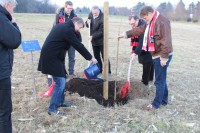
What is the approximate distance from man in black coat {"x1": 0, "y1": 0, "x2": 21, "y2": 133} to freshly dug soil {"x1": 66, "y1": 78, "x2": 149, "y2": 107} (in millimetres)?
2501

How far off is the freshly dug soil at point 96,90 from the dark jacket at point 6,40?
2.72m

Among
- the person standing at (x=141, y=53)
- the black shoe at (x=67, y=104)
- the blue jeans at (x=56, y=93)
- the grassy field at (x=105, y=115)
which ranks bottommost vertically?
the grassy field at (x=105, y=115)

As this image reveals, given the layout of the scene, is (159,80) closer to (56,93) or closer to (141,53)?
(141,53)

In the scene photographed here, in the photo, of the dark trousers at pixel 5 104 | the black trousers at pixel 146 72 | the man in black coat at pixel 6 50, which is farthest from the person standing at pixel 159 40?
the dark trousers at pixel 5 104

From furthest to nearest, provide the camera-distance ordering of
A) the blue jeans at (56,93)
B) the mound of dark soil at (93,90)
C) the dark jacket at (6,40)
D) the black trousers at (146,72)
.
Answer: the black trousers at (146,72) < the mound of dark soil at (93,90) < the blue jeans at (56,93) < the dark jacket at (6,40)

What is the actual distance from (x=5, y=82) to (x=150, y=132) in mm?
2473

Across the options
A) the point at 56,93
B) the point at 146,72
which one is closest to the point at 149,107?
the point at 146,72

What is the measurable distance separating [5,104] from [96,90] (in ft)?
10.3

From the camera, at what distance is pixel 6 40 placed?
3.65 m

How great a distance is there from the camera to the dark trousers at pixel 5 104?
155 inches

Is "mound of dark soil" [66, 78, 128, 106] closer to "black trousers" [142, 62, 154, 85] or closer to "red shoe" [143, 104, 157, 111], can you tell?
"red shoe" [143, 104, 157, 111]

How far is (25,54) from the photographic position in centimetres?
1205

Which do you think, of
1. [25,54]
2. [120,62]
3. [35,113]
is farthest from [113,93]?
[25,54]

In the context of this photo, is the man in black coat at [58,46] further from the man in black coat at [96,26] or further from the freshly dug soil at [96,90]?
the man in black coat at [96,26]
